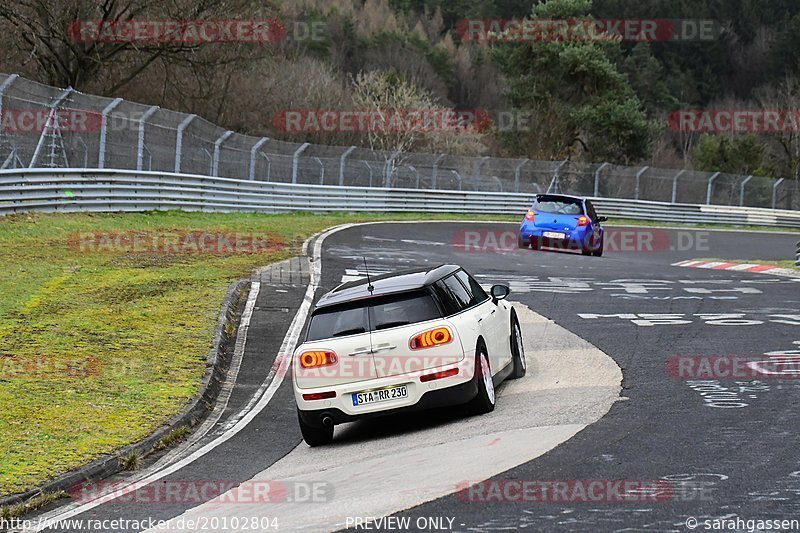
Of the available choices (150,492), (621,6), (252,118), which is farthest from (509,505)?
(621,6)

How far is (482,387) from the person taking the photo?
33.1ft

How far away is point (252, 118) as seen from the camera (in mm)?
69312

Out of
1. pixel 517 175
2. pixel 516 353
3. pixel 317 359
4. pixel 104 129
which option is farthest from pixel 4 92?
pixel 517 175

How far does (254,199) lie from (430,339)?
24.2 metres

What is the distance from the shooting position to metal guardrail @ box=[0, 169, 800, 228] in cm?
2401

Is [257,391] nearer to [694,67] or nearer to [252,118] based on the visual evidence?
[252,118]

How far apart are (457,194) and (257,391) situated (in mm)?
31143

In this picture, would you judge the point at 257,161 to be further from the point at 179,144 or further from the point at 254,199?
the point at 179,144

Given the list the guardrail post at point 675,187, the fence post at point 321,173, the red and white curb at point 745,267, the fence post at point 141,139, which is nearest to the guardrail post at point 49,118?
the fence post at point 141,139

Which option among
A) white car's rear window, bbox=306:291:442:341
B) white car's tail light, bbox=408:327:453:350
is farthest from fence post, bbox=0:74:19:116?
white car's tail light, bbox=408:327:453:350

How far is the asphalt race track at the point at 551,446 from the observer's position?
6.95 metres

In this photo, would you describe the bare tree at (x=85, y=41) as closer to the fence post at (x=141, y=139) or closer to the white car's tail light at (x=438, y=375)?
the fence post at (x=141, y=139)

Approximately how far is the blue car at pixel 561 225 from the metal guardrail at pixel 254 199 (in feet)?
30.1

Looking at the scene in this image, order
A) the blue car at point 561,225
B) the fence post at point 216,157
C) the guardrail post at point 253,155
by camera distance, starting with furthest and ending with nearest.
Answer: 1. the guardrail post at point 253,155
2. the fence post at point 216,157
3. the blue car at point 561,225
